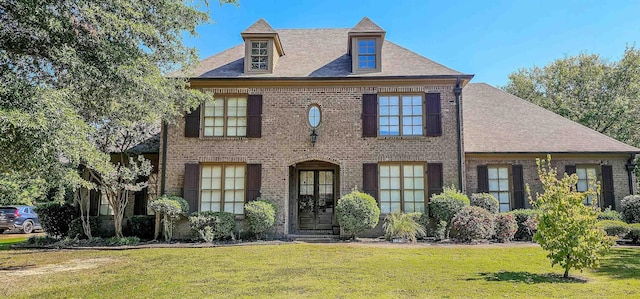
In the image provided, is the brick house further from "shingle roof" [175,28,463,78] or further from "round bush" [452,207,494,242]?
"round bush" [452,207,494,242]

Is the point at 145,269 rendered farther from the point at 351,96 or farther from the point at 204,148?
the point at 351,96

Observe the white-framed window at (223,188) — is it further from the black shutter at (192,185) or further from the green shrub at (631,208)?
the green shrub at (631,208)

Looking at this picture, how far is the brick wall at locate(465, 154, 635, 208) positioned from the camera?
51.3 feet

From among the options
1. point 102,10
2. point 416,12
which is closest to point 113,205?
point 102,10

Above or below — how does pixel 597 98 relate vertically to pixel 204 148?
above

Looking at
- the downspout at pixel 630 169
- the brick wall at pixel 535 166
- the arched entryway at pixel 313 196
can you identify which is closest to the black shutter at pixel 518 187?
the brick wall at pixel 535 166

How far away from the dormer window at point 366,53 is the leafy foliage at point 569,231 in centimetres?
899

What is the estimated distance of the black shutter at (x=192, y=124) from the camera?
1547cm

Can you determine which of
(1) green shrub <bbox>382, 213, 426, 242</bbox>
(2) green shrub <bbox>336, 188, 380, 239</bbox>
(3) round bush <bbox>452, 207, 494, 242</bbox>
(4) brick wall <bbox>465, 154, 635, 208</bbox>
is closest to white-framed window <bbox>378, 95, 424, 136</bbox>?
(4) brick wall <bbox>465, 154, 635, 208</bbox>

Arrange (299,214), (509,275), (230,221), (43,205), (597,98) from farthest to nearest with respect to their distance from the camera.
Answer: (597,98) < (299,214) < (43,205) < (230,221) < (509,275)

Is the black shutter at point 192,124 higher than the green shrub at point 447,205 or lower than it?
higher

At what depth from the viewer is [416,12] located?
1444 centimetres

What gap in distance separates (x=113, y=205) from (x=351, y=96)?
8.81 meters

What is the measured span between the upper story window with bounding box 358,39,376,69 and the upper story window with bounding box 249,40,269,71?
3.35 m
